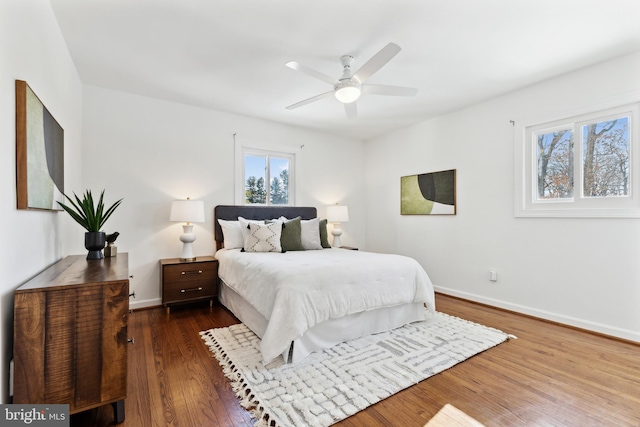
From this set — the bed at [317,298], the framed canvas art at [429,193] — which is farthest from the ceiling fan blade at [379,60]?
the framed canvas art at [429,193]

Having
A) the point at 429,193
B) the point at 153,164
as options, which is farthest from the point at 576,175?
the point at 153,164

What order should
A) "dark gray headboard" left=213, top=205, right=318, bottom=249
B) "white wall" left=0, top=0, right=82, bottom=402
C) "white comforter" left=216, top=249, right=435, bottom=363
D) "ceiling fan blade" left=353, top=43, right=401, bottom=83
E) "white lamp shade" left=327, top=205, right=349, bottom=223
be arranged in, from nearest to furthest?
1. "white wall" left=0, top=0, right=82, bottom=402
2. "ceiling fan blade" left=353, top=43, right=401, bottom=83
3. "white comforter" left=216, top=249, right=435, bottom=363
4. "dark gray headboard" left=213, top=205, right=318, bottom=249
5. "white lamp shade" left=327, top=205, right=349, bottom=223

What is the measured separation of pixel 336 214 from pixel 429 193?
1.47 m

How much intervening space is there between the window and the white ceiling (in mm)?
1106

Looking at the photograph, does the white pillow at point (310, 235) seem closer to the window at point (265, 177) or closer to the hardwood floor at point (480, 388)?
the window at point (265, 177)

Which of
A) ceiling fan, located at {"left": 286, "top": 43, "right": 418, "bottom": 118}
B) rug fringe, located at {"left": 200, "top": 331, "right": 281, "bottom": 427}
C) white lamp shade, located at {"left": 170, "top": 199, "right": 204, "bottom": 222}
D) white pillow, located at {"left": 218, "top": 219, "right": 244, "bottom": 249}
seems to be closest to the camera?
rug fringe, located at {"left": 200, "top": 331, "right": 281, "bottom": 427}

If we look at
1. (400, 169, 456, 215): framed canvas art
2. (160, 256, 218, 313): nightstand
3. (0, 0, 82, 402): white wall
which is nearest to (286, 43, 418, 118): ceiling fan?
(0, 0, 82, 402): white wall

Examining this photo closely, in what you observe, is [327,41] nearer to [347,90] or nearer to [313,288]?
[347,90]

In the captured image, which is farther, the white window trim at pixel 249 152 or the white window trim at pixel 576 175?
the white window trim at pixel 249 152

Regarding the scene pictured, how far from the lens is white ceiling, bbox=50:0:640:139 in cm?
209

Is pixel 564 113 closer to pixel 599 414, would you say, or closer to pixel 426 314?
pixel 426 314

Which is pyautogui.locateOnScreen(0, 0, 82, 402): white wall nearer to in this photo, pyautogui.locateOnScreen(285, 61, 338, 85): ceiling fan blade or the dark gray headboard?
pyautogui.locateOnScreen(285, 61, 338, 85): ceiling fan blade

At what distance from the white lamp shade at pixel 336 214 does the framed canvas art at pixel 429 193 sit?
956 millimetres

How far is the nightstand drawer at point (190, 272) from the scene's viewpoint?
3391 millimetres
